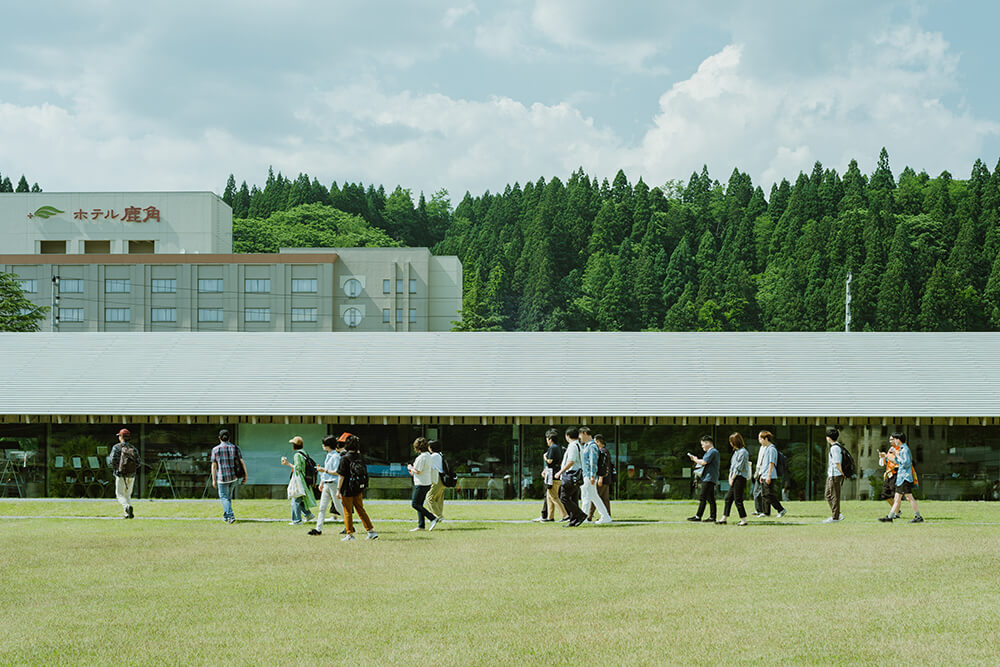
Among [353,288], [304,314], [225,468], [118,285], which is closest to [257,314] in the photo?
[304,314]

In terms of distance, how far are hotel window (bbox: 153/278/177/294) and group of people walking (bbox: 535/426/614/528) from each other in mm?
77464

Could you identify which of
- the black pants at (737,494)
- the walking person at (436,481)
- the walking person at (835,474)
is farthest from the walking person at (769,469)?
the walking person at (436,481)

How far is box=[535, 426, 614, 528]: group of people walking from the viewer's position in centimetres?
1678

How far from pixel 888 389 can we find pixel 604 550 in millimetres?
14412

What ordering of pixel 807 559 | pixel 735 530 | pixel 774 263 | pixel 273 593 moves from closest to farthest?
pixel 273 593 < pixel 807 559 < pixel 735 530 < pixel 774 263

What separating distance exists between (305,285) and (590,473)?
77.6m

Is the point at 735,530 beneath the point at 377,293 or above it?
beneath

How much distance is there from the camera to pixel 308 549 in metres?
13.9

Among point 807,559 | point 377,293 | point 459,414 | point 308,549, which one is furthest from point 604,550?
point 377,293

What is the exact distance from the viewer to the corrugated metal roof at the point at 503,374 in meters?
24.8

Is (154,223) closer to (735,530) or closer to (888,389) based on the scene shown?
(888,389)

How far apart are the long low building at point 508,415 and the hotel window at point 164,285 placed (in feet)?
212

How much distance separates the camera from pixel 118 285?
294 feet

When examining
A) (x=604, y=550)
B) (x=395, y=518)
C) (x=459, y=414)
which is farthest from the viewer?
(x=459, y=414)
